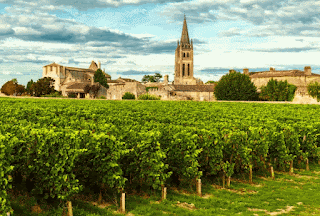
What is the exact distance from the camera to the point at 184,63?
152 m

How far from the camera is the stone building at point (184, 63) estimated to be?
491ft

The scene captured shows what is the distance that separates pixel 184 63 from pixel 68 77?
63024 mm

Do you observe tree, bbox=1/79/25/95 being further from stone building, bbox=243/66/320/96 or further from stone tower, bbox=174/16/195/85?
stone building, bbox=243/66/320/96

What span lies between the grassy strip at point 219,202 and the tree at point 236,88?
63.0 metres

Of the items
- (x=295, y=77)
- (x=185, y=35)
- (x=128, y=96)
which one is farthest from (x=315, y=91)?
(x=185, y=35)

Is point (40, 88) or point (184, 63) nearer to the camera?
point (40, 88)

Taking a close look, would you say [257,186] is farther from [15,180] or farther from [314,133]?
[15,180]

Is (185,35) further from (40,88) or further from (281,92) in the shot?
(40,88)

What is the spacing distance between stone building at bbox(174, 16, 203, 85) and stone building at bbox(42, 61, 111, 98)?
43.0 metres

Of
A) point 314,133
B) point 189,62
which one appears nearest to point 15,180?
point 314,133

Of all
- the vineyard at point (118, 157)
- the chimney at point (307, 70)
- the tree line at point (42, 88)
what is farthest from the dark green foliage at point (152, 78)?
the vineyard at point (118, 157)

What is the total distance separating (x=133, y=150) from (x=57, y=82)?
10929cm

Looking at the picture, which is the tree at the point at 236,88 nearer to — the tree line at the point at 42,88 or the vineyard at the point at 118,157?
the tree line at the point at 42,88

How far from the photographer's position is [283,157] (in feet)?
47.7
